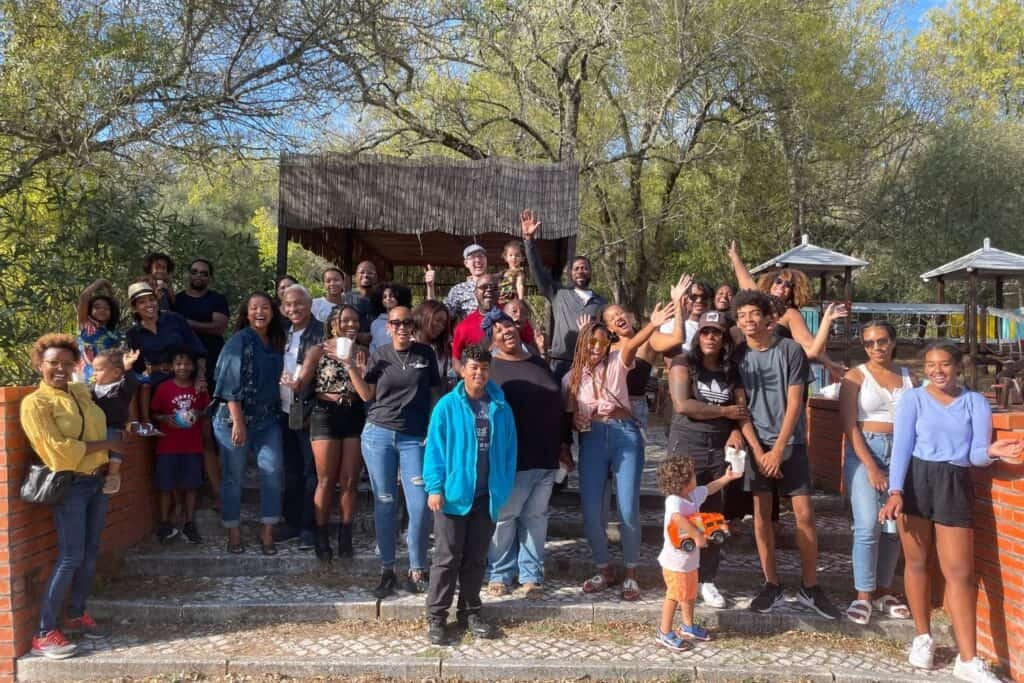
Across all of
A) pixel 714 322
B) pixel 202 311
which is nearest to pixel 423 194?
pixel 202 311

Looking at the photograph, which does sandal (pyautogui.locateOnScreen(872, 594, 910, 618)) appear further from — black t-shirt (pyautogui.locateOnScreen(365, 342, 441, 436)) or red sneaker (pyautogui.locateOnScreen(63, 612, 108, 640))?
red sneaker (pyautogui.locateOnScreen(63, 612, 108, 640))

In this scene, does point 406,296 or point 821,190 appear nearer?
point 406,296

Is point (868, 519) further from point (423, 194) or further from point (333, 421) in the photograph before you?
point (423, 194)

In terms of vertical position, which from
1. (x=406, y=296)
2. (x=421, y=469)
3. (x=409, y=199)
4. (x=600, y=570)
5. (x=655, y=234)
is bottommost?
(x=600, y=570)

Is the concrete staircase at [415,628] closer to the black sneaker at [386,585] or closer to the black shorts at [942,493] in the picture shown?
the black sneaker at [386,585]

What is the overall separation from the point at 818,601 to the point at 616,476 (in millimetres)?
1449

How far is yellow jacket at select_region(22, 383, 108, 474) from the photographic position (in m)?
4.29

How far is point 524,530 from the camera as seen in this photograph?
16.5 ft

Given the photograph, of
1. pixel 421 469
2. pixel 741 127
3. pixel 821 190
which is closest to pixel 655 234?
pixel 741 127

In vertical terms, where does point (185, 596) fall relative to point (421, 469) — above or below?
below

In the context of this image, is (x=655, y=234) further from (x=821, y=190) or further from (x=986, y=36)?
(x=986, y=36)

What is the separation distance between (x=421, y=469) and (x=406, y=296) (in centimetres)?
163

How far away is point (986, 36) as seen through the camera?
2672 cm

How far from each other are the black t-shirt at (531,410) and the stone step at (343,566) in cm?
100
